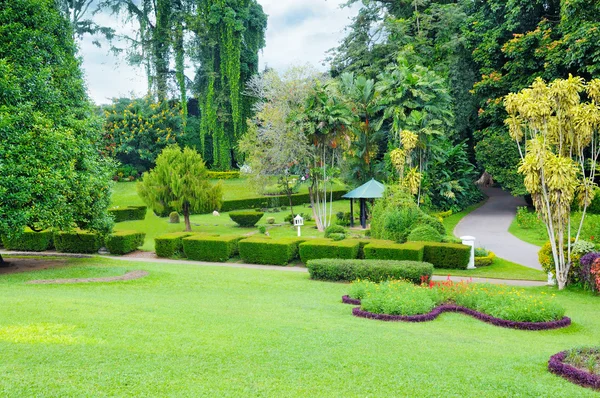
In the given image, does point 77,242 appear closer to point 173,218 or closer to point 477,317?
point 173,218

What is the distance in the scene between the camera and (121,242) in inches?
791

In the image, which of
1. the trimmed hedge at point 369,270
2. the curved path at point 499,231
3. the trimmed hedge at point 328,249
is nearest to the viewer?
the trimmed hedge at point 369,270

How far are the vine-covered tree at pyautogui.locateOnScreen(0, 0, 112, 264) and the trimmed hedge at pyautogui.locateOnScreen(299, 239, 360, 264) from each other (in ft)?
23.0

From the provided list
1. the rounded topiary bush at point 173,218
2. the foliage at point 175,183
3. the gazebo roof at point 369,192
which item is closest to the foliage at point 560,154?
the gazebo roof at point 369,192

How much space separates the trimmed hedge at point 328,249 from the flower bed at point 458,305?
549 cm

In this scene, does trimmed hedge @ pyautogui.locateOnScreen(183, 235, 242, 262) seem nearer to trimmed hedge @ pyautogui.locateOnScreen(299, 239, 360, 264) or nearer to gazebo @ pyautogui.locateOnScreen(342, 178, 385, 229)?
trimmed hedge @ pyautogui.locateOnScreen(299, 239, 360, 264)

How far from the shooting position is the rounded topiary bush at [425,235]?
715 inches

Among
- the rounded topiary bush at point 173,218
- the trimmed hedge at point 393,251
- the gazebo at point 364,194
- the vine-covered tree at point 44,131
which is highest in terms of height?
the vine-covered tree at point 44,131

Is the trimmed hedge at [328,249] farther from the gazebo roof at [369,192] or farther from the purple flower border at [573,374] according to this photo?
the purple flower border at [573,374]

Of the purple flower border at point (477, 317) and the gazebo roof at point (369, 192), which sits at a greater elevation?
the gazebo roof at point (369, 192)

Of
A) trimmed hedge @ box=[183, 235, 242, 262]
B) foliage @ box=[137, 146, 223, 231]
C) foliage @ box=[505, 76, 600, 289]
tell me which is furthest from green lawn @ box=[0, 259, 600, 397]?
foliage @ box=[137, 146, 223, 231]

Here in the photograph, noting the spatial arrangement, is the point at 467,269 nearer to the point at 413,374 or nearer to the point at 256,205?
the point at 413,374

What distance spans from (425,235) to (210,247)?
802cm

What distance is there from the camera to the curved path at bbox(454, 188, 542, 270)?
63.7 ft
